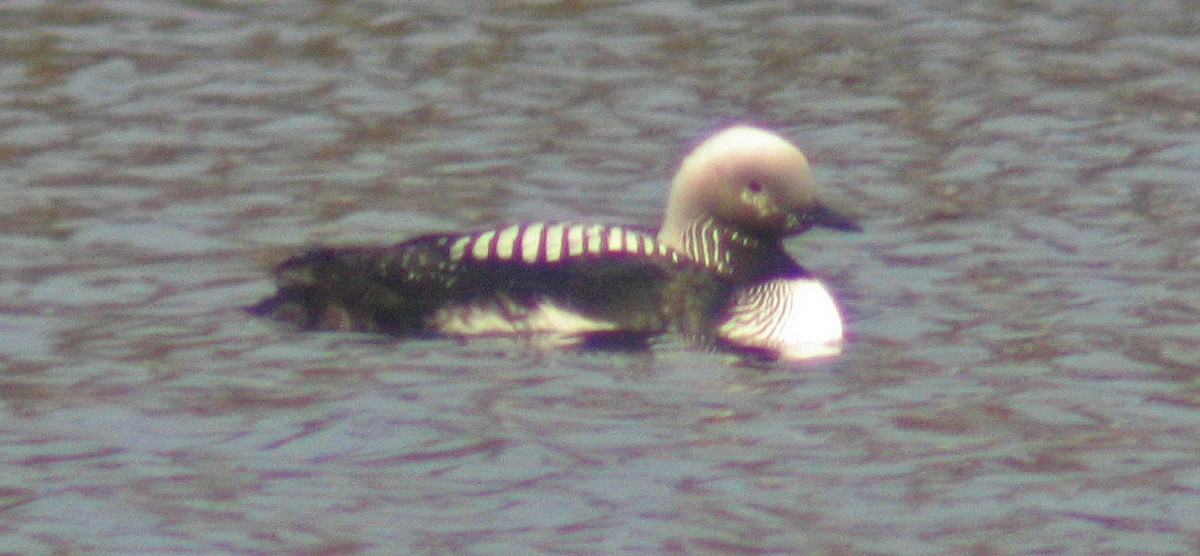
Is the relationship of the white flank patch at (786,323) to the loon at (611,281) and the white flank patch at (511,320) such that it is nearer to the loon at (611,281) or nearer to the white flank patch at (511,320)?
the loon at (611,281)

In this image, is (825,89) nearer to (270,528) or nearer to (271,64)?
(271,64)

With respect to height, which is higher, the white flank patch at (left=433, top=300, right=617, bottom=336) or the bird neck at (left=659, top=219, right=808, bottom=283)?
the bird neck at (left=659, top=219, right=808, bottom=283)

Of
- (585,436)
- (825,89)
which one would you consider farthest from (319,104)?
(585,436)

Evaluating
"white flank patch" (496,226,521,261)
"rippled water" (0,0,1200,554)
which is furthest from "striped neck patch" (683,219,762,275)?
"white flank patch" (496,226,521,261)

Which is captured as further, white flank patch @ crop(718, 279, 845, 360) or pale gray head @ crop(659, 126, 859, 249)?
pale gray head @ crop(659, 126, 859, 249)

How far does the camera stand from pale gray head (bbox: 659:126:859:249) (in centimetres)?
959

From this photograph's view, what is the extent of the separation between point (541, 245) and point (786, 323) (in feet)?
2.80

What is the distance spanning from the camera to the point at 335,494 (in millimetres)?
7793

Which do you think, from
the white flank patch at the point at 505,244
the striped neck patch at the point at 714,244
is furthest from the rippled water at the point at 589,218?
the striped neck patch at the point at 714,244

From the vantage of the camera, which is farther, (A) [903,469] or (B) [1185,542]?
(A) [903,469]

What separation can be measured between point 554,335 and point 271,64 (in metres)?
4.27

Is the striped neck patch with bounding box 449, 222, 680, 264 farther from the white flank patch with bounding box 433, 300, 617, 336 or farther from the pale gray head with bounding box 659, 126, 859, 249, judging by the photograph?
the pale gray head with bounding box 659, 126, 859, 249

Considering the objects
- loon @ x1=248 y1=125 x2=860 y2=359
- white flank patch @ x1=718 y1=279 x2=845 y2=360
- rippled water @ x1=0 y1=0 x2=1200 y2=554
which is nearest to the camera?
rippled water @ x1=0 y1=0 x2=1200 y2=554

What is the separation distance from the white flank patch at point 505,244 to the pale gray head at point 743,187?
59cm
